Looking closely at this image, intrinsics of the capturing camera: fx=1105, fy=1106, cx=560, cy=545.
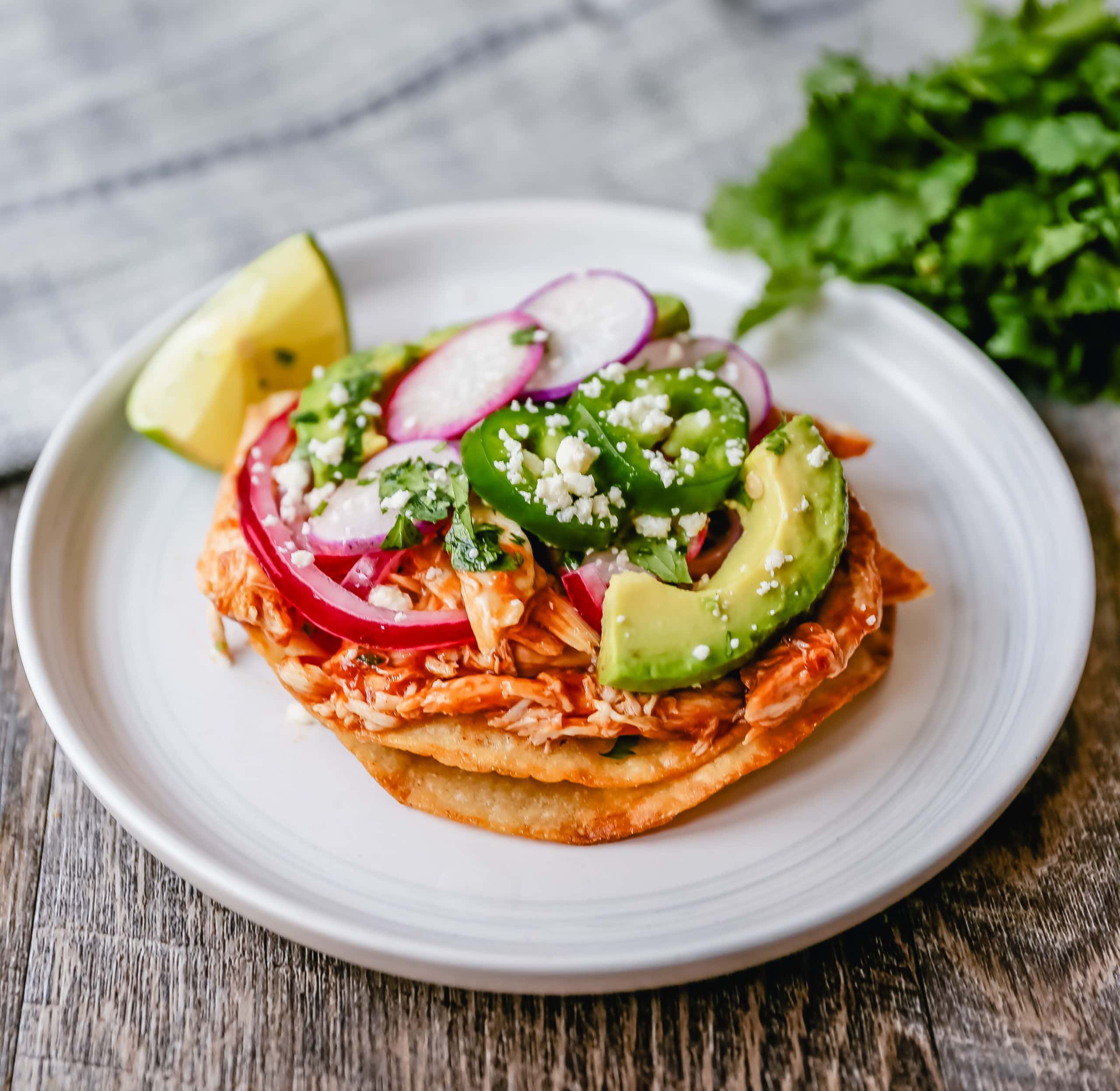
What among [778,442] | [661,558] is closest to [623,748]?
[661,558]

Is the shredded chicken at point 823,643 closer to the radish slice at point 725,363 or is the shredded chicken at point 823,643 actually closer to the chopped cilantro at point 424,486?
the radish slice at point 725,363

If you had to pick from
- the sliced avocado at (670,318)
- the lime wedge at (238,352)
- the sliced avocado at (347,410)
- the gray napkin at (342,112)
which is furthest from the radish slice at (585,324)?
the gray napkin at (342,112)

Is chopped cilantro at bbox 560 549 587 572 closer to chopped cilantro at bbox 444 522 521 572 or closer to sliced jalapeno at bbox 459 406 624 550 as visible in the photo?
sliced jalapeno at bbox 459 406 624 550

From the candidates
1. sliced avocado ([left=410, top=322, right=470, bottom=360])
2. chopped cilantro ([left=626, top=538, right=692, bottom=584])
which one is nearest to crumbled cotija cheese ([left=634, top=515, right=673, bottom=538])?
chopped cilantro ([left=626, top=538, right=692, bottom=584])

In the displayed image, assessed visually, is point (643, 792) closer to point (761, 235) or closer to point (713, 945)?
point (713, 945)

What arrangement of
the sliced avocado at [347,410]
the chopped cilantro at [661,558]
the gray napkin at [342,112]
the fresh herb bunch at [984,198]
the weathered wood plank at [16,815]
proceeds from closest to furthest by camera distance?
the weathered wood plank at [16,815], the chopped cilantro at [661,558], the sliced avocado at [347,410], the fresh herb bunch at [984,198], the gray napkin at [342,112]

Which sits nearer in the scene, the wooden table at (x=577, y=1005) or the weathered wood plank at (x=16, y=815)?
the wooden table at (x=577, y=1005)
